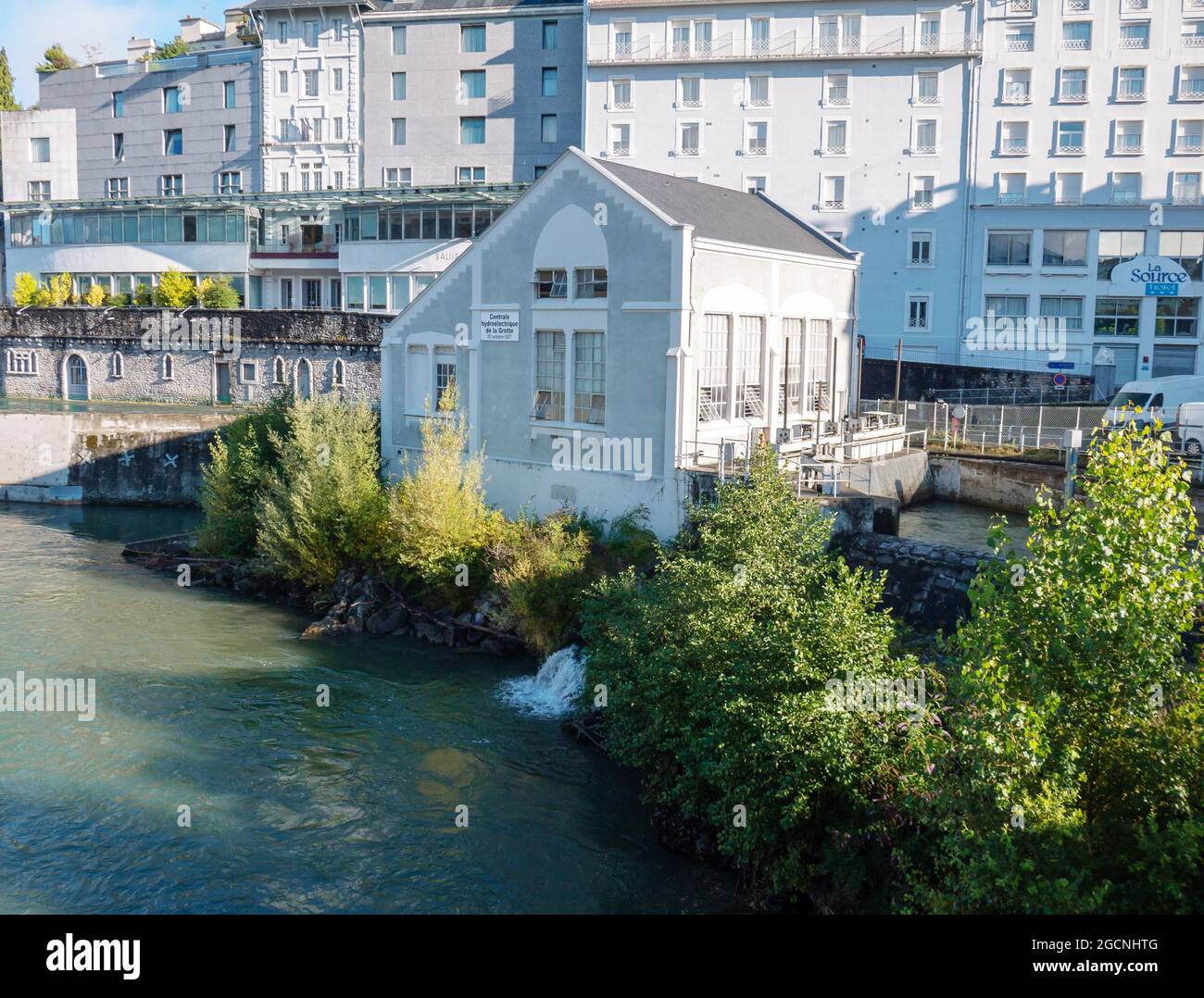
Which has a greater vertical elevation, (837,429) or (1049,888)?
(837,429)

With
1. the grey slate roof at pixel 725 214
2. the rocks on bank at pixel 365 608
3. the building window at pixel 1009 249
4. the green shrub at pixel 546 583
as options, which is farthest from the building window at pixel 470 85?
the green shrub at pixel 546 583

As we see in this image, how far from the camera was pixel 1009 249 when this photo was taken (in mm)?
50156

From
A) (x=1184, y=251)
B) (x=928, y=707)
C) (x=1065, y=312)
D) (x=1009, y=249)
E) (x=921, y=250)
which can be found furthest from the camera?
(x=921, y=250)

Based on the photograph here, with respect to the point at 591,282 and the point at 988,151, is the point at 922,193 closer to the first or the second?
the point at 988,151

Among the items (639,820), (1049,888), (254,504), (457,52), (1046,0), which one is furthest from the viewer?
(457,52)

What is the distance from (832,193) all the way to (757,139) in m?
4.44

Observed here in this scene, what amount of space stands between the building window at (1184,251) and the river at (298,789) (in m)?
40.0

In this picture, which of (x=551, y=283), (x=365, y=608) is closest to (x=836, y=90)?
(x=551, y=283)

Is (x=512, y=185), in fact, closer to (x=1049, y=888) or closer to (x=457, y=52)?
(x=457, y=52)

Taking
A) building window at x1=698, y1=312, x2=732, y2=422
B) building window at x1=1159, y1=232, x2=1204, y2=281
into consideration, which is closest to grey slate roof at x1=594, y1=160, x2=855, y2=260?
building window at x1=698, y1=312, x2=732, y2=422
